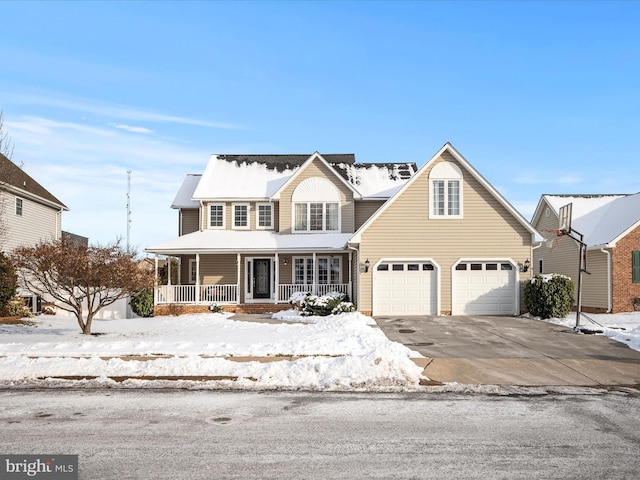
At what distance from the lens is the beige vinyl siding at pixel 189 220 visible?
3089 centimetres

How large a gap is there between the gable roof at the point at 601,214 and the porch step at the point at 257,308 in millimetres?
14902

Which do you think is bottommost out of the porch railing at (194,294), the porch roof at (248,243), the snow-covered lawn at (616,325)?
the snow-covered lawn at (616,325)

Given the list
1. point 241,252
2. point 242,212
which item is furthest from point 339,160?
point 241,252

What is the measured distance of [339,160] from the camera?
33.8 metres

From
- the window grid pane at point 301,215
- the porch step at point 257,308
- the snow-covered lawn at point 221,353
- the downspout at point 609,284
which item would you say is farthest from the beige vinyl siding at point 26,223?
the downspout at point 609,284

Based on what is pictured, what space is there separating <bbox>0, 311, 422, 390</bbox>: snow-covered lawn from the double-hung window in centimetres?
949

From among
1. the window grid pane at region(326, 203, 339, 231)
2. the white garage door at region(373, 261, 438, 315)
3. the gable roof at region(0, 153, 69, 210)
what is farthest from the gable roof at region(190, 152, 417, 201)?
the gable roof at region(0, 153, 69, 210)

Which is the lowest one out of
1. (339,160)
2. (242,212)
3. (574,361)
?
(574,361)

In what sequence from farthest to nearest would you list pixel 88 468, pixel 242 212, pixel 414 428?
pixel 242 212 < pixel 414 428 < pixel 88 468

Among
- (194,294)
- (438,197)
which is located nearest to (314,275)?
(194,294)

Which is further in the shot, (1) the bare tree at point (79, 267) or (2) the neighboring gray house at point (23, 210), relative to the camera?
(2) the neighboring gray house at point (23, 210)

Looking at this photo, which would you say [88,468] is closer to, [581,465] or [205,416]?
[205,416]

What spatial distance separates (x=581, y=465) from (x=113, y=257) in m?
14.2

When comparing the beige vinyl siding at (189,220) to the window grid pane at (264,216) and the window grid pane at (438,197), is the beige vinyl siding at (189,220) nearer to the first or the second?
the window grid pane at (264,216)
